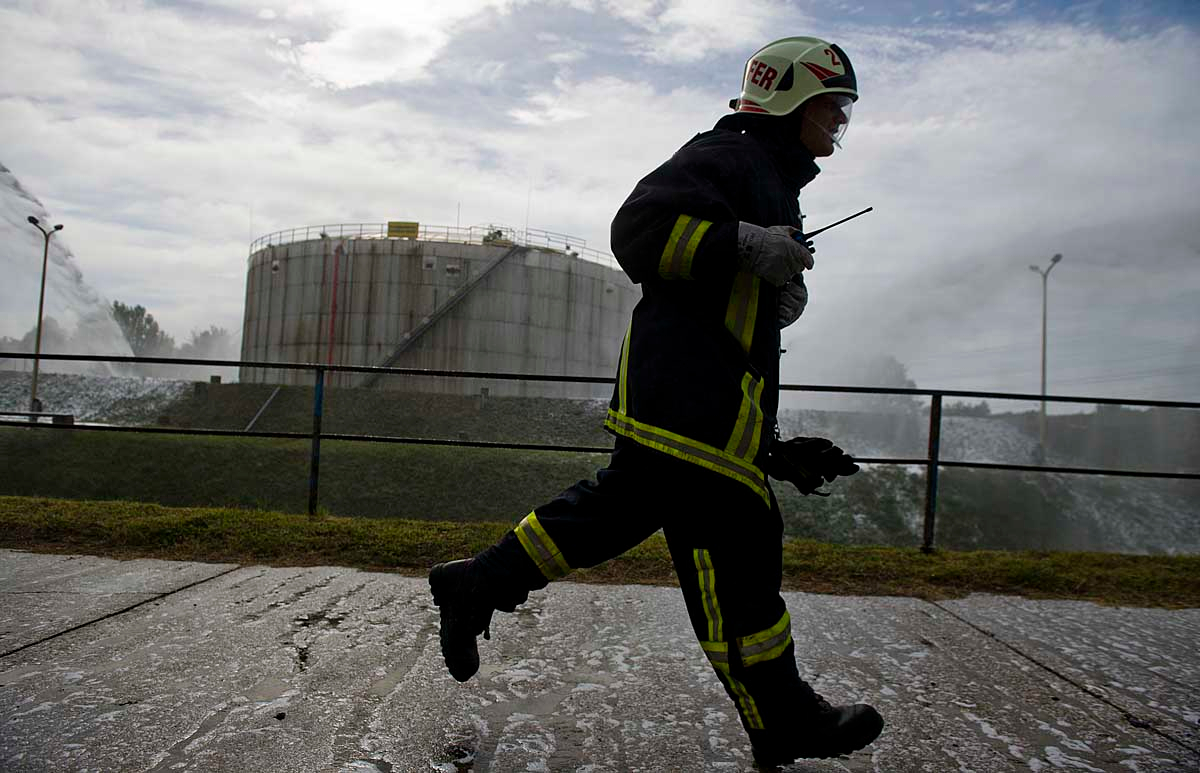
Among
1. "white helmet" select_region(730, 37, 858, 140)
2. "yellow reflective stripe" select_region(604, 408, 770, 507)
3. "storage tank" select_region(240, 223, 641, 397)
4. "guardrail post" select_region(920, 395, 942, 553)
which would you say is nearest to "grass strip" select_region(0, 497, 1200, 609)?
"guardrail post" select_region(920, 395, 942, 553)

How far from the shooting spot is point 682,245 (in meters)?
1.77

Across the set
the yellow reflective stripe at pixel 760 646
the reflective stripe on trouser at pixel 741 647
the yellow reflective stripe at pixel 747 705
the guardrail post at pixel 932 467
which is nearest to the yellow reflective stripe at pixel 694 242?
the reflective stripe on trouser at pixel 741 647

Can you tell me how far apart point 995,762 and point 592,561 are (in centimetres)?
107

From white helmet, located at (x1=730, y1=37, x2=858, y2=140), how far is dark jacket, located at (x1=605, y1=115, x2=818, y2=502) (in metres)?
0.13

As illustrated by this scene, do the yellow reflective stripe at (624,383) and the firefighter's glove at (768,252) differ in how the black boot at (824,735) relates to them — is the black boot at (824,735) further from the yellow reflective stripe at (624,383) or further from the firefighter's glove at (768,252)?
the firefighter's glove at (768,252)

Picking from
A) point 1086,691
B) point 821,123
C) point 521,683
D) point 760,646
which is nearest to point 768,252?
point 821,123

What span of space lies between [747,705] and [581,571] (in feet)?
8.19

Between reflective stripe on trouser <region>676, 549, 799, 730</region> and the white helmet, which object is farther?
the white helmet

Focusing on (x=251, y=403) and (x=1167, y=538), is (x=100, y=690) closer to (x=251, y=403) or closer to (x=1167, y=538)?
(x=251, y=403)

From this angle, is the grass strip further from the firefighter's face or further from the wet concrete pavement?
the firefighter's face

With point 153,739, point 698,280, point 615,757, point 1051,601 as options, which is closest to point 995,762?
point 615,757

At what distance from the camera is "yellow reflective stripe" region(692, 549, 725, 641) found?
175 centimetres

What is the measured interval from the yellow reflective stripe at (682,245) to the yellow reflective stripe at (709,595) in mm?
633

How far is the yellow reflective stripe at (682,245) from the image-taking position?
175 cm
